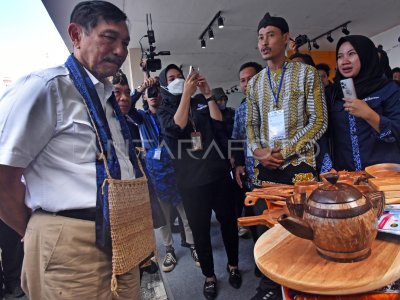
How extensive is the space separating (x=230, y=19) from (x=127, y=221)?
4.52 m

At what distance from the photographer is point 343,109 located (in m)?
1.35

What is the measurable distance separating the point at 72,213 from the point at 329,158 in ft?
3.73

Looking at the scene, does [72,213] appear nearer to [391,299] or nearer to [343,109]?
[391,299]

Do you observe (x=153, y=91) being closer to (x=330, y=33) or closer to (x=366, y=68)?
(x=366, y=68)

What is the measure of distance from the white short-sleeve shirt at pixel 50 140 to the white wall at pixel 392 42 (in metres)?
7.15

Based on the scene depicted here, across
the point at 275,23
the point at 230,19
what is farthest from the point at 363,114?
the point at 230,19

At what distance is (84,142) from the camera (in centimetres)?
81

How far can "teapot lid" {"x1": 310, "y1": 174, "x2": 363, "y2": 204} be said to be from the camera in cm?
51

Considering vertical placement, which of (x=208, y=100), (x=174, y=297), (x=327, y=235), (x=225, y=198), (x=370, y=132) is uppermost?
(x=208, y=100)

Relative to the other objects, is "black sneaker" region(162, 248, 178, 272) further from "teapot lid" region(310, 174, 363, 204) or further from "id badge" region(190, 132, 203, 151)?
"teapot lid" region(310, 174, 363, 204)

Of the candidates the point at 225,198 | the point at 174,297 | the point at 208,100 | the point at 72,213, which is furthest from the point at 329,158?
the point at 174,297

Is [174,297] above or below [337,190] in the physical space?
below

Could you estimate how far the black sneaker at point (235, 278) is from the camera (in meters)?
1.78

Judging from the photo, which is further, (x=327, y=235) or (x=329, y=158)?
(x=329, y=158)
